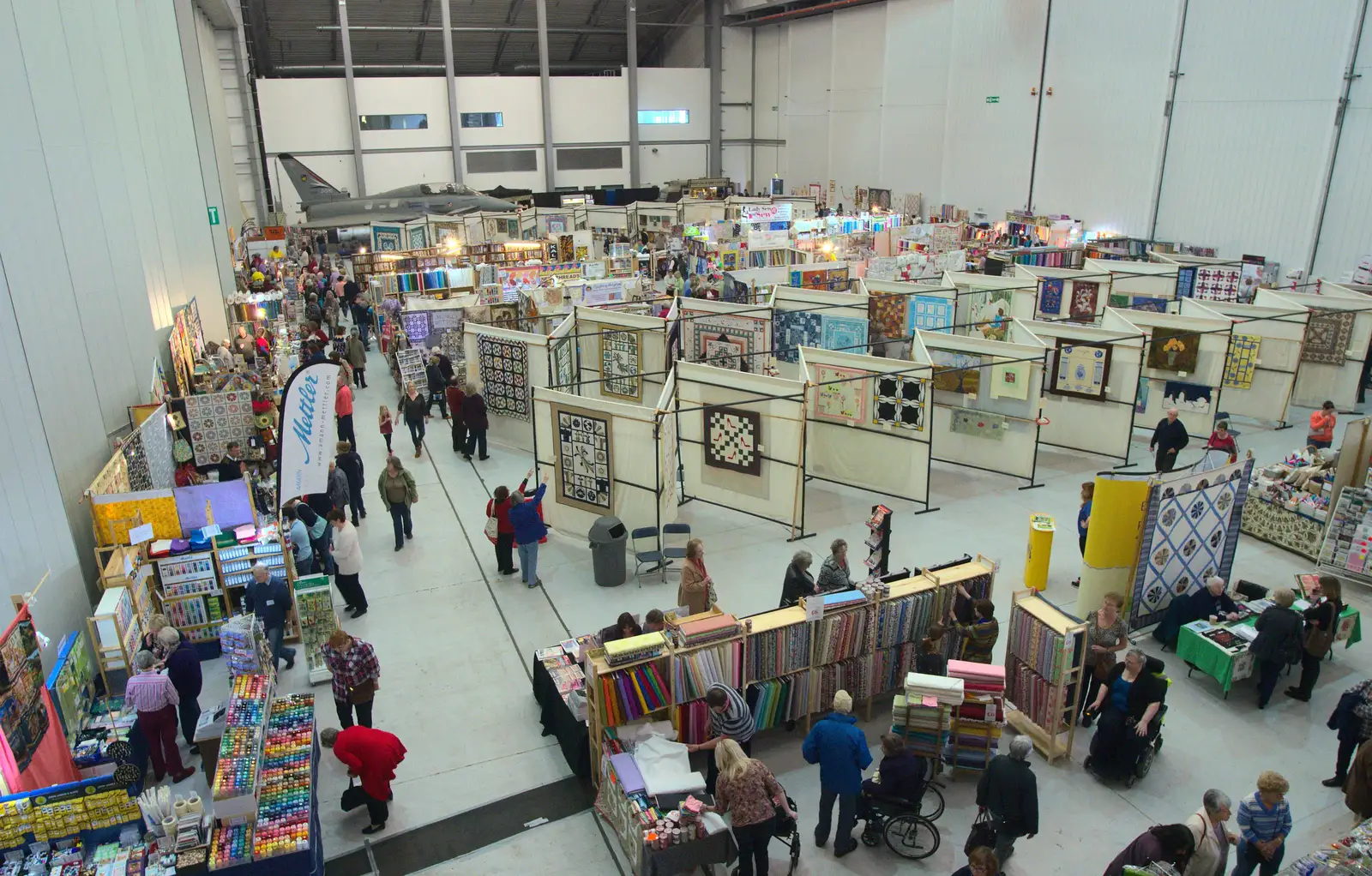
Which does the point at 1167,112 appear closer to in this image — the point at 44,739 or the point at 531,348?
the point at 531,348

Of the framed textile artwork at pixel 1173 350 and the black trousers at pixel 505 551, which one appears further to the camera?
the framed textile artwork at pixel 1173 350

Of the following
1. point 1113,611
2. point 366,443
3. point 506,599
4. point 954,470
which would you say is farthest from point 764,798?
point 366,443

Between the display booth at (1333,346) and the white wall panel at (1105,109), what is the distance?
10727 millimetres

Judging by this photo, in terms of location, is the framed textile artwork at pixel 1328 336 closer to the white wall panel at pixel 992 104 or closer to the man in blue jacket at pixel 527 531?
the man in blue jacket at pixel 527 531

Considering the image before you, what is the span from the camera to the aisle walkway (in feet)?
22.8

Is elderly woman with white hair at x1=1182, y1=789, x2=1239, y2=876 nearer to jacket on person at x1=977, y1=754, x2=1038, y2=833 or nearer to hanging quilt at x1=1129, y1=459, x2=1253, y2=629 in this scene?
jacket on person at x1=977, y1=754, x2=1038, y2=833

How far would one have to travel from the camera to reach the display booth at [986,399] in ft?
42.5

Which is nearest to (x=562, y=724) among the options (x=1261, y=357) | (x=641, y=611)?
(x=641, y=611)

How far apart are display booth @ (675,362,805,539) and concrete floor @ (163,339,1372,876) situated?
37cm

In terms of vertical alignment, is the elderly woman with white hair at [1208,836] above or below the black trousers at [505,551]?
above

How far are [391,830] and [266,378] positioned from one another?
11314 mm

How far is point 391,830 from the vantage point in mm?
7117

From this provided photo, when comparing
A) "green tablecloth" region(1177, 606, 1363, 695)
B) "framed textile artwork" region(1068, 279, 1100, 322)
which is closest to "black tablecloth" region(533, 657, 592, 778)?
"green tablecloth" region(1177, 606, 1363, 695)

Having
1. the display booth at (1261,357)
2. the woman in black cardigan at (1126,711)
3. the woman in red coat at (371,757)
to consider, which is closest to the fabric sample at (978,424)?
the display booth at (1261,357)
